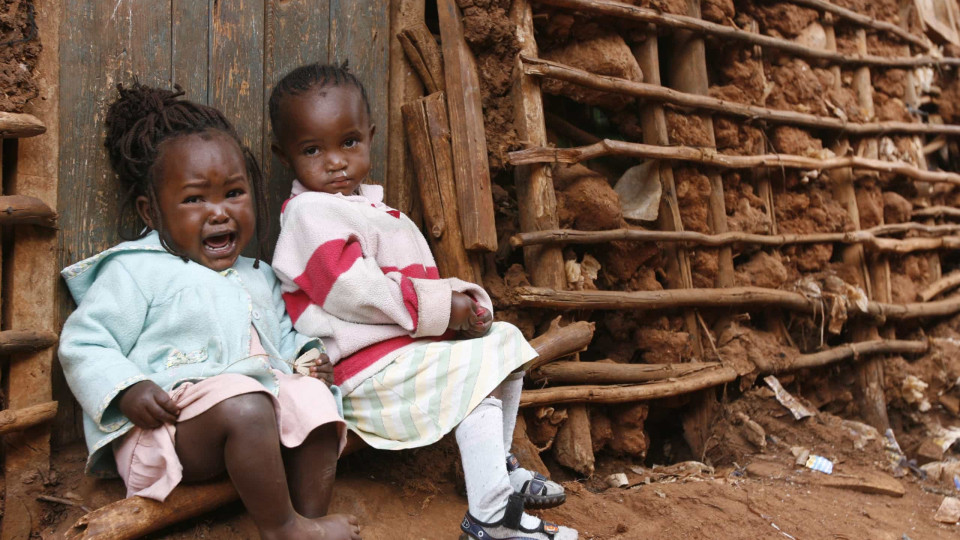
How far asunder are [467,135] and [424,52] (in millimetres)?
372

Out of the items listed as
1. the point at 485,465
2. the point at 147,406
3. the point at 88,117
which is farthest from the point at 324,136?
the point at 485,465

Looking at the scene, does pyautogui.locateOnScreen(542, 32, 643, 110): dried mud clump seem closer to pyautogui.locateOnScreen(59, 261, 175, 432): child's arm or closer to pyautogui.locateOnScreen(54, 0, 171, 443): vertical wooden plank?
pyautogui.locateOnScreen(54, 0, 171, 443): vertical wooden plank

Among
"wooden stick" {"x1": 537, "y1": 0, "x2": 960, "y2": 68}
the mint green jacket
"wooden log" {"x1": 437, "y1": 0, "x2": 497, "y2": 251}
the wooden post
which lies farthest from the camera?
the wooden post

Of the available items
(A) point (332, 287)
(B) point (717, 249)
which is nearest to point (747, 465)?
(B) point (717, 249)

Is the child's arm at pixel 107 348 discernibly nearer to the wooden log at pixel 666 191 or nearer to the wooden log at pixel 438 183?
the wooden log at pixel 438 183

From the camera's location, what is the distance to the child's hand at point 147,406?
5.64 ft

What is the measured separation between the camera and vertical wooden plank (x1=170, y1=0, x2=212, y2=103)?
7.62 ft

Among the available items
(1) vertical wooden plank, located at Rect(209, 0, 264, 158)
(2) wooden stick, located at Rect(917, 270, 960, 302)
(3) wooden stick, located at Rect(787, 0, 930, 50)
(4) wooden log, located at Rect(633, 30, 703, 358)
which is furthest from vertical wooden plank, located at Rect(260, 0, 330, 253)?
(2) wooden stick, located at Rect(917, 270, 960, 302)

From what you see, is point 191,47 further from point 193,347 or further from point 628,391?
point 628,391

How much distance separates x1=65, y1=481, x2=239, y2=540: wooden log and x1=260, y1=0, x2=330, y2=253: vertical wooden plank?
0.92 metres

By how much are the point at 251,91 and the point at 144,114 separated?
428 millimetres

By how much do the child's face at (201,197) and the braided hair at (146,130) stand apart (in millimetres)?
25

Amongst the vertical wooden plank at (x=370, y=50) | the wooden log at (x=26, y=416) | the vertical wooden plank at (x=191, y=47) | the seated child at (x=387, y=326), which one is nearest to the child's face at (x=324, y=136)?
the seated child at (x=387, y=326)

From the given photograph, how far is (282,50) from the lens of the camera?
101 inches
